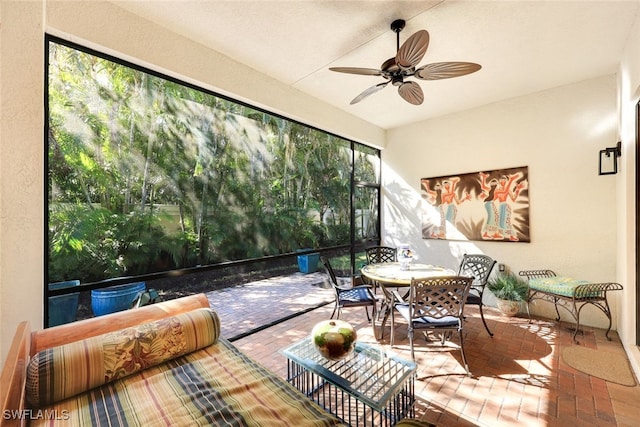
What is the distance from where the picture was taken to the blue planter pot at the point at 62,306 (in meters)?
1.96

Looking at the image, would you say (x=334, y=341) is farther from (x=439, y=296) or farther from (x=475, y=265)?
(x=475, y=265)

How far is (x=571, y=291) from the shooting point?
2.85 m

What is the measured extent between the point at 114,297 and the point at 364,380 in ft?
6.80

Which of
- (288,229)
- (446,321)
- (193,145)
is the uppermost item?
(193,145)

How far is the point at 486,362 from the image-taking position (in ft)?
8.11

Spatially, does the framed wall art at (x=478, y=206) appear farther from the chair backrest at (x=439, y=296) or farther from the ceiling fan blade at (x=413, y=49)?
the ceiling fan blade at (x=413, y=49)

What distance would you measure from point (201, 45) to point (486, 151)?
3925 millimetres

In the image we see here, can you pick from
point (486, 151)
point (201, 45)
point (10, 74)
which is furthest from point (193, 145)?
point (486, 151)

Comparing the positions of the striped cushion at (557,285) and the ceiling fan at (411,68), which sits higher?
the ceiling fan at (411,68)

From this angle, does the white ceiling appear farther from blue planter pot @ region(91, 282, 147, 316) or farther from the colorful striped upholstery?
the colorful striped upholstery


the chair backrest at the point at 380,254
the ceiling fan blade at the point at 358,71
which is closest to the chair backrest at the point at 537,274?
the chair backrest at the point at 380,254

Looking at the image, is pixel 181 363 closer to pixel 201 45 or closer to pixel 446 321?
pixel 446 321

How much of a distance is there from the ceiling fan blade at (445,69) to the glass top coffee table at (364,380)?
7.00 ft

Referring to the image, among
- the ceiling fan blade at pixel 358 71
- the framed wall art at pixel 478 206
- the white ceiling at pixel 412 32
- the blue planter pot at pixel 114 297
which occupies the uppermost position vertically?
the white ceiling at pixel 412 32
